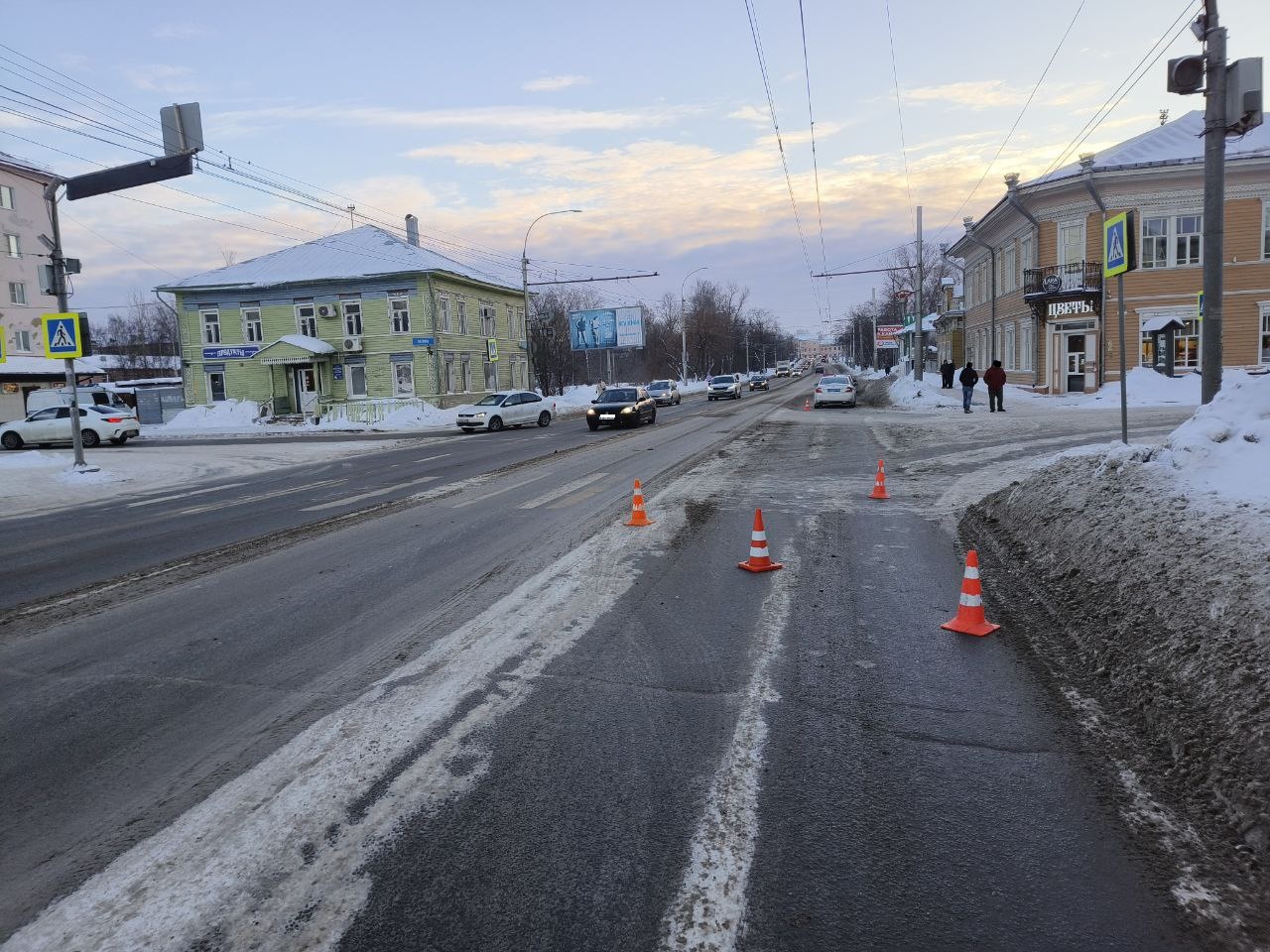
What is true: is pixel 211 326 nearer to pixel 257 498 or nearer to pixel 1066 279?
pixel 257 498

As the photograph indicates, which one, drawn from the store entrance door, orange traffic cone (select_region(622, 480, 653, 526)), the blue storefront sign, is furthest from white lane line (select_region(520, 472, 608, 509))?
the blue storefront sign

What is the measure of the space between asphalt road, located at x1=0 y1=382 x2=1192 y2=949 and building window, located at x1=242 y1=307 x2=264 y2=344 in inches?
1649

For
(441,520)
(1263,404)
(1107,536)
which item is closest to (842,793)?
(1107,536)

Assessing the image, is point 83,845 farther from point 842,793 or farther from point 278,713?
point 842,793

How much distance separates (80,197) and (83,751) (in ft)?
53.6

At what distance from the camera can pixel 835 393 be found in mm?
35906

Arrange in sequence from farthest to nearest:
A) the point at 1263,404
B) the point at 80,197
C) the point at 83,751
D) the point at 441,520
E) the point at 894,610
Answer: the point at 80,197 → the point at 441,520 → the point at 1263,404 → the point at 894,610 → the point at 83,751

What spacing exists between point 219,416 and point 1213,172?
144 ft

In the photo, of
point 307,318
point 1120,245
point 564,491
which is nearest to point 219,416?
point 307,318

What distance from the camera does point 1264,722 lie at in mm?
3564

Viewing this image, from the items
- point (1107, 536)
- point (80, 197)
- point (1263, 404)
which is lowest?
point (1107, 536)

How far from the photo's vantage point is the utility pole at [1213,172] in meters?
9.59

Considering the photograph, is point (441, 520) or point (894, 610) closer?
point (894, 610)

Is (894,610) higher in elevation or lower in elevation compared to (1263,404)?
lower
